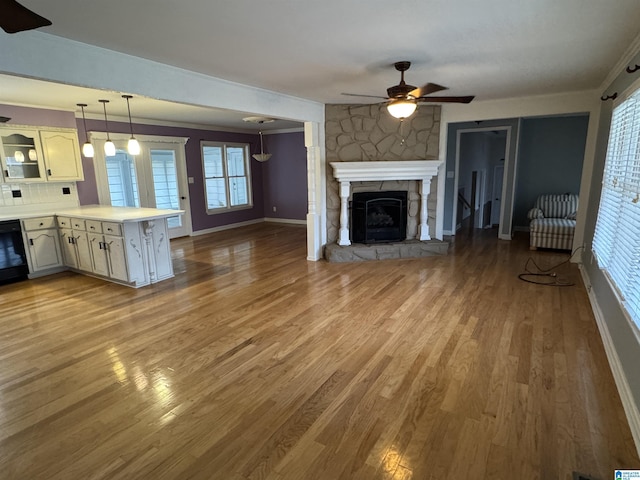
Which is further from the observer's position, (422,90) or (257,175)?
(257,175)

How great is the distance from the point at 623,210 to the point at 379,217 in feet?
11.0

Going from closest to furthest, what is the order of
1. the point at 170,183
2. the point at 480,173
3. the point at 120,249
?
the point at 120,249
the point at 170,183
the point at 480,173

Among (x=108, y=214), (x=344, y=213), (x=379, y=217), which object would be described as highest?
(x=108, y=214)

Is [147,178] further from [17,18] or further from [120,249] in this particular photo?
[17,18]

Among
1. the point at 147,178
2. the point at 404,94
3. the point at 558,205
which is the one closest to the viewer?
the point at 404,94

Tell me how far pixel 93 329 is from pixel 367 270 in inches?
133

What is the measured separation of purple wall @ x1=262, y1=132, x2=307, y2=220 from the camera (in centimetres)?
887

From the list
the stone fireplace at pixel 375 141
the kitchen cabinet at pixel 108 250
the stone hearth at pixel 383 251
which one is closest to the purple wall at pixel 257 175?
the kitchen cabinet at pixel 108 250

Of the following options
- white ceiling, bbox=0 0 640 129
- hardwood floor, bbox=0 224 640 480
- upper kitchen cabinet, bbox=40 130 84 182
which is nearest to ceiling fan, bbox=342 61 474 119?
white ceiling, bbox=0 0 640 129

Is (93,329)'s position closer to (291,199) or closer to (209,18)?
(209,18)

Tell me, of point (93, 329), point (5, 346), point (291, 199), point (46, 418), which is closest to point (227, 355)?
point (46, 418)

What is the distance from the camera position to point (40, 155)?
505 cm

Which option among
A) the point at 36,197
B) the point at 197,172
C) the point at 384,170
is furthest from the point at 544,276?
the point at 36,197

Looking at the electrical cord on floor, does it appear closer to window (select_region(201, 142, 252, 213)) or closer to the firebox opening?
the firebox opening
